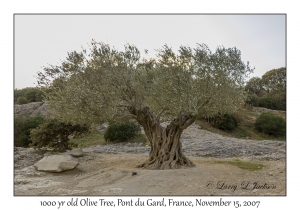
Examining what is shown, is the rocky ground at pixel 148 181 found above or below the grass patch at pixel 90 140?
above

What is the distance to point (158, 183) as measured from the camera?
15211mm

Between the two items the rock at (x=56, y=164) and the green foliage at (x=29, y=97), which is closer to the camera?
the rock at (x=56, y=164)

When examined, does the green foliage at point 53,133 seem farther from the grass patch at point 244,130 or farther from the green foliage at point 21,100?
the green foliage at point 21,100

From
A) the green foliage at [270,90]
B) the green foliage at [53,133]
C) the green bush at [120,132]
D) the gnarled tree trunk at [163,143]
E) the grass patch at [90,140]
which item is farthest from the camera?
the green foliage at [270,90]

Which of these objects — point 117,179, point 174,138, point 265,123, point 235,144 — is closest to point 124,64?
point 174,138

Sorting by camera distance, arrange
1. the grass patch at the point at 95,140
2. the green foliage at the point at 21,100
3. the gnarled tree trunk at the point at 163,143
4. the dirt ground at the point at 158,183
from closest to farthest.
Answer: the dirt ground at the point at 158,183
the gnarled tree trunk at the point at 163,143
the grass patch at the point at 95,140
the green foliage at the point at 21,100

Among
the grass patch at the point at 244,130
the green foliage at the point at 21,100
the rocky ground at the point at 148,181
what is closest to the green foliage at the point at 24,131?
the rocky ground at the point at 148,181

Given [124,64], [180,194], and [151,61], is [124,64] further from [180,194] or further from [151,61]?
[180,194]

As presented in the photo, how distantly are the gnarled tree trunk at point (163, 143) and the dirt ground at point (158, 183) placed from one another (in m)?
2.36

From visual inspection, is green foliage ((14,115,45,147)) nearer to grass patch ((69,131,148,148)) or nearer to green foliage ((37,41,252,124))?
grass patch ((69,131,148,148))

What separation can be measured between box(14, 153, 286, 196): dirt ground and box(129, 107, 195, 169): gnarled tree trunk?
2.36 m

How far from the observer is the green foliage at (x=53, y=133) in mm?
26969

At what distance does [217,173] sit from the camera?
1741 cm

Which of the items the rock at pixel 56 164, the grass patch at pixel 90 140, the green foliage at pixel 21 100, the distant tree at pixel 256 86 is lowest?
the grass patch at pixel 90 140
